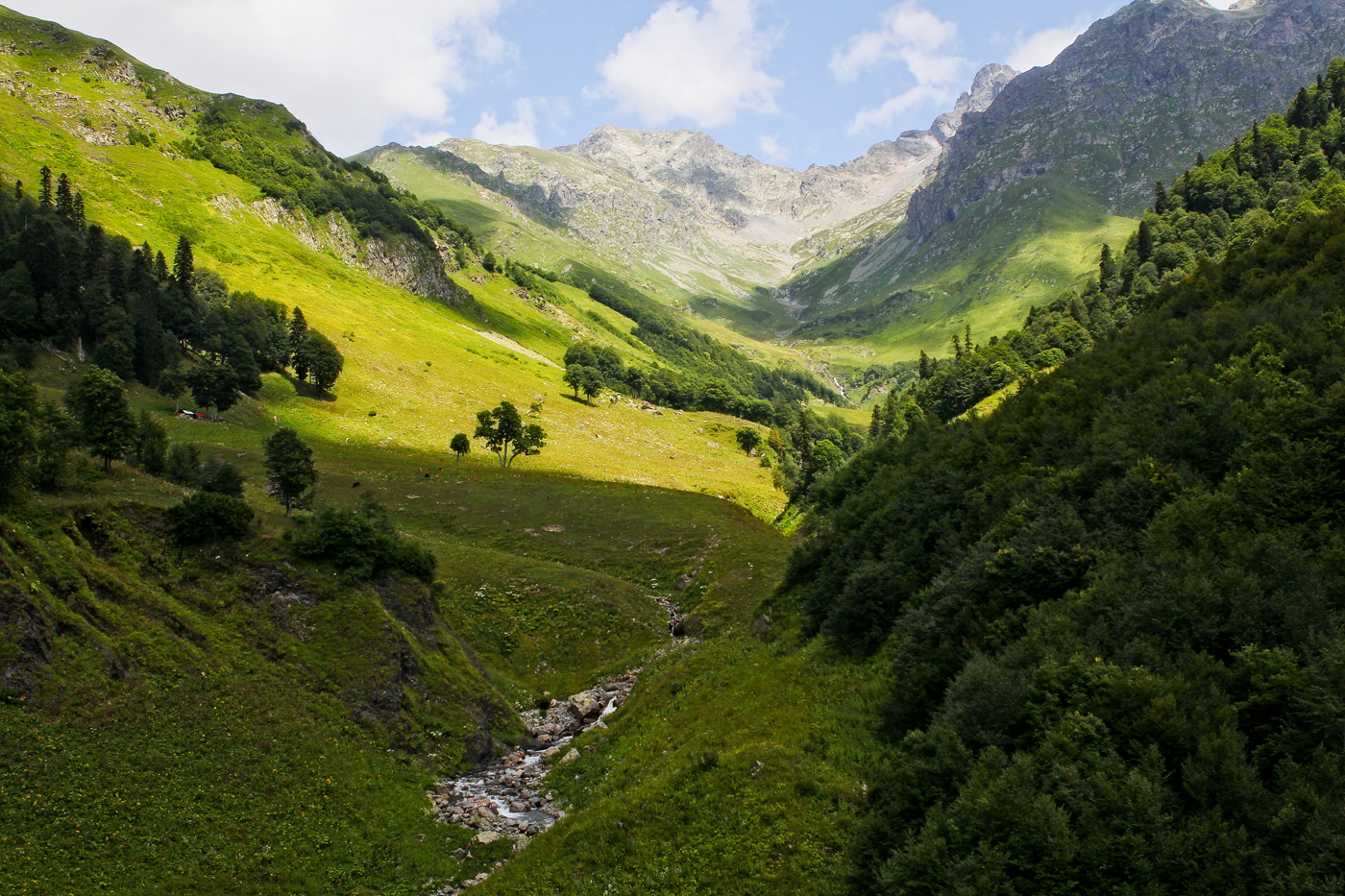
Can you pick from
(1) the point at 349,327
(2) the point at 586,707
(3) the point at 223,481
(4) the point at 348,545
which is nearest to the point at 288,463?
(3) the point at 223,481

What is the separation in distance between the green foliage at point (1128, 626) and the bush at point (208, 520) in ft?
92.4

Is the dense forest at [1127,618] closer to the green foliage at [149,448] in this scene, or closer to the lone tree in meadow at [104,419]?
the lone tree in meadow at [104,419]

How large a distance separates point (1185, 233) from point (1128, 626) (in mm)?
152918

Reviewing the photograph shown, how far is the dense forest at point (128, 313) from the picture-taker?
85062 mm

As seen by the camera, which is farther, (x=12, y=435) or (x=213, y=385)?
(x=213, y=385)

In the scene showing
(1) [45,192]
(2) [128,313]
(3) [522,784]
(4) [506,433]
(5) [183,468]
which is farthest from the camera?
(1) [45,192]

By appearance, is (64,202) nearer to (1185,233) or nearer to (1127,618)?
(1127,618)

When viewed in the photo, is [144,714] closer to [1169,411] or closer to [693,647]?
[693,647]

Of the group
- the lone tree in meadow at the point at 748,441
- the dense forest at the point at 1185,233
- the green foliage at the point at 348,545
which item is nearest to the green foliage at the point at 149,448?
the green foliage at the point at 348,545

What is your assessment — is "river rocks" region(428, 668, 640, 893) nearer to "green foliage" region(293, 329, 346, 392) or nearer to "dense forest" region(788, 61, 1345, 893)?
"dense forest" region(788, 61, 1345, 893)

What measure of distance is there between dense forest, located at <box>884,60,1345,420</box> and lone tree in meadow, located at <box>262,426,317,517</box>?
97.6 meters

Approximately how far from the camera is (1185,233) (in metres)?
135

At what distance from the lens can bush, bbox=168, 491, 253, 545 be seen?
30.7 m

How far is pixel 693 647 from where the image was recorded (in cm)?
4303
